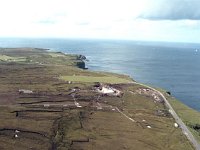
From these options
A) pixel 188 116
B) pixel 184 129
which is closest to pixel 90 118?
pixel 184 129

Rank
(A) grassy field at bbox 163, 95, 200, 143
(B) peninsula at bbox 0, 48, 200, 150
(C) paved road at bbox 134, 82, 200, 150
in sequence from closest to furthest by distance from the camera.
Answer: (B) peninsula at bbox 0, 48, 200, 150 → (C) paved road at bbox 134, 82, 200, 150 → (A) grassy field at bbox 163, 95, 200, 143

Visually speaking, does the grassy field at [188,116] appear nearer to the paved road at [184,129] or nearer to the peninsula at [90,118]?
the peninsula at [90,118]

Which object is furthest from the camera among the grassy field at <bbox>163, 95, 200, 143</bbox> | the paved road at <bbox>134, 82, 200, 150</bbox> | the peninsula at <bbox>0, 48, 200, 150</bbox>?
the grassy field at <bbox>163, 95, 200, 143</bbox>

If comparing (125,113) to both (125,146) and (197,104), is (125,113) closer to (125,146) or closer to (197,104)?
(125,146)

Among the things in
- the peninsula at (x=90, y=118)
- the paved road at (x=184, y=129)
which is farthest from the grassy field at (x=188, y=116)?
the paved road at (x=184, y=129)

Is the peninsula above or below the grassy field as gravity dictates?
above

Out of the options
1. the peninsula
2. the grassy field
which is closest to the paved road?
the peninsula

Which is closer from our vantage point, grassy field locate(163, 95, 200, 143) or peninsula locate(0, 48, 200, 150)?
peninsula locate(0, 48, 200, 150)

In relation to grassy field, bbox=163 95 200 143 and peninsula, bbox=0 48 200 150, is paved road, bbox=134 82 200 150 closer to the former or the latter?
peninsula, bbox=0 48 200 150

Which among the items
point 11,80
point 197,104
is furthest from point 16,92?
point 197,104
